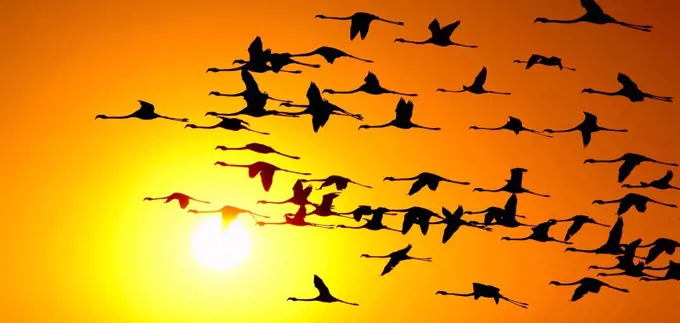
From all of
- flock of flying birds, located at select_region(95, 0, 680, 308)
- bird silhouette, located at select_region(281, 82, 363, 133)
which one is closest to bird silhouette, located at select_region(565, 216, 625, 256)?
flock of flying birds, located at select_region(95, 0, 680, 308)

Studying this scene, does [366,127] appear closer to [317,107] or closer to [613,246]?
[317,107]

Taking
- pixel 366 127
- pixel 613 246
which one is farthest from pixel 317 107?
pixel 613 246

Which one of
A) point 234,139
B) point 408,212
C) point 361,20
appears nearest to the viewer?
point 361,20

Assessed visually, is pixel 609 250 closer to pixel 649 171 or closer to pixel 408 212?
pixel 408 212

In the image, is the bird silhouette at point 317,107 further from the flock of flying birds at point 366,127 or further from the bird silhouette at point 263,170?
the bird silhouette at point 263,170

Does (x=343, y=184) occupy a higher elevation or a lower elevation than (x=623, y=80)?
lower

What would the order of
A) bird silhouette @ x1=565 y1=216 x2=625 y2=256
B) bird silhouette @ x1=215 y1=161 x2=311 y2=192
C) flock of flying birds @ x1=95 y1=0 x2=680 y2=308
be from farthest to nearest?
1. bird silhouette @ x1=565 y1=216 x2=625 y2=256
2. bird silhouette @ x1=215 y1=161 x2=311 y2=192
3. flock of flying birds @ x1=95 y1=0 x2=680 y2=308

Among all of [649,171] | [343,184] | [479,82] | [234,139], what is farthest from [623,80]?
[234,139]

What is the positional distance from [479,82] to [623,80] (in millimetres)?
520

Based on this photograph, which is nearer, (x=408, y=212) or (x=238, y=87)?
(x=408, y=212)

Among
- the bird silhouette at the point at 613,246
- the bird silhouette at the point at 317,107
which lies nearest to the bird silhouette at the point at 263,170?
the bird silhouette at the point at 317,107

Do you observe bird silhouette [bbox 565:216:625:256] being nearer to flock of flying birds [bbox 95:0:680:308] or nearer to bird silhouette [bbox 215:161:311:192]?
flock of flying birds [bbox 95:0:680:308]

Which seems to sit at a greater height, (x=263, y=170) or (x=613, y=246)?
(x=263, y=170)

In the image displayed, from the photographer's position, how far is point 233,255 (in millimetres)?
5551
